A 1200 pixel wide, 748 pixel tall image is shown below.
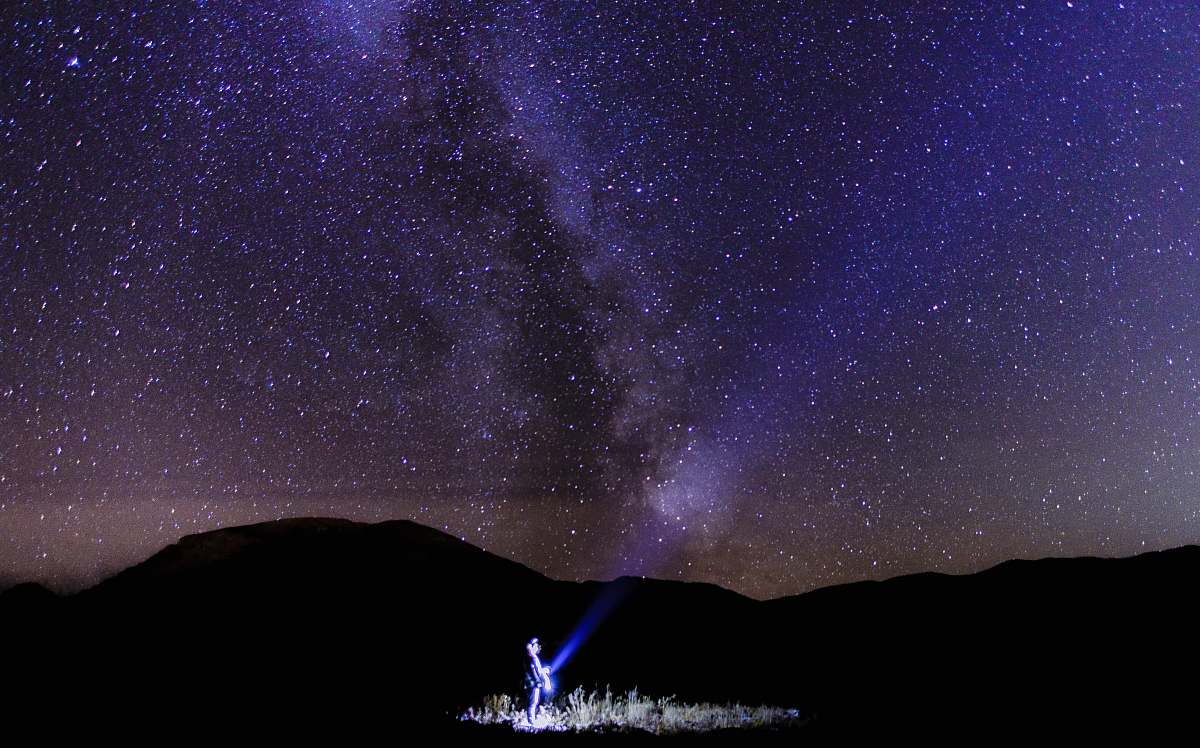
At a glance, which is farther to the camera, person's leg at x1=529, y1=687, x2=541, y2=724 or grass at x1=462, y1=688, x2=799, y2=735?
person's leg at x1=529, y1=687, x2=541, y2=724

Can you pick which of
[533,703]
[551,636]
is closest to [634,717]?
[533,703]

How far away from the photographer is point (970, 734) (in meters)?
7.48

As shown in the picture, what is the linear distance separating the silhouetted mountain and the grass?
57 cm

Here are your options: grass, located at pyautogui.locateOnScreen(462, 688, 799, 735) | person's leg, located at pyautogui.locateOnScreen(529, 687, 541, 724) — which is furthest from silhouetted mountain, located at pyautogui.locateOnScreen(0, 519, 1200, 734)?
person's leg, located at pyautogui.locateOnScreen(529, 687, 541, 724)

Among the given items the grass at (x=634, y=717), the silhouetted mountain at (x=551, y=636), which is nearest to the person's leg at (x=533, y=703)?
the grass at (x=634, y=717)

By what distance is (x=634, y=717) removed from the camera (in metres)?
8.83

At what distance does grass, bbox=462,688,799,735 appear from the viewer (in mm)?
8305

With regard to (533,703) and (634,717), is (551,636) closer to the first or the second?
(533,703)

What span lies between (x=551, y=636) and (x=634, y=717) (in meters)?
13.8

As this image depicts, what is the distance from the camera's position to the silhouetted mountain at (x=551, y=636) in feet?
34.3

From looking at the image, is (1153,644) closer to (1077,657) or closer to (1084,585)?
(1077,657)

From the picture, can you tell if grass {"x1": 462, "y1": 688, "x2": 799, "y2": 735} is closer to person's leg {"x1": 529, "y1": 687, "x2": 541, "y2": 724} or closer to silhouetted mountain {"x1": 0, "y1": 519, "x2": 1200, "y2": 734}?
person's leg {"x1": 529, "y1": 687, "x2": 541, "y2": 724}

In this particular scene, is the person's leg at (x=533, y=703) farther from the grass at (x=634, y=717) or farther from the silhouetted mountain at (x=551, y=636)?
the silhouetted mountain at (x=551, y=636)

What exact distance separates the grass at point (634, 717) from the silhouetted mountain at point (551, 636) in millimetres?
573
